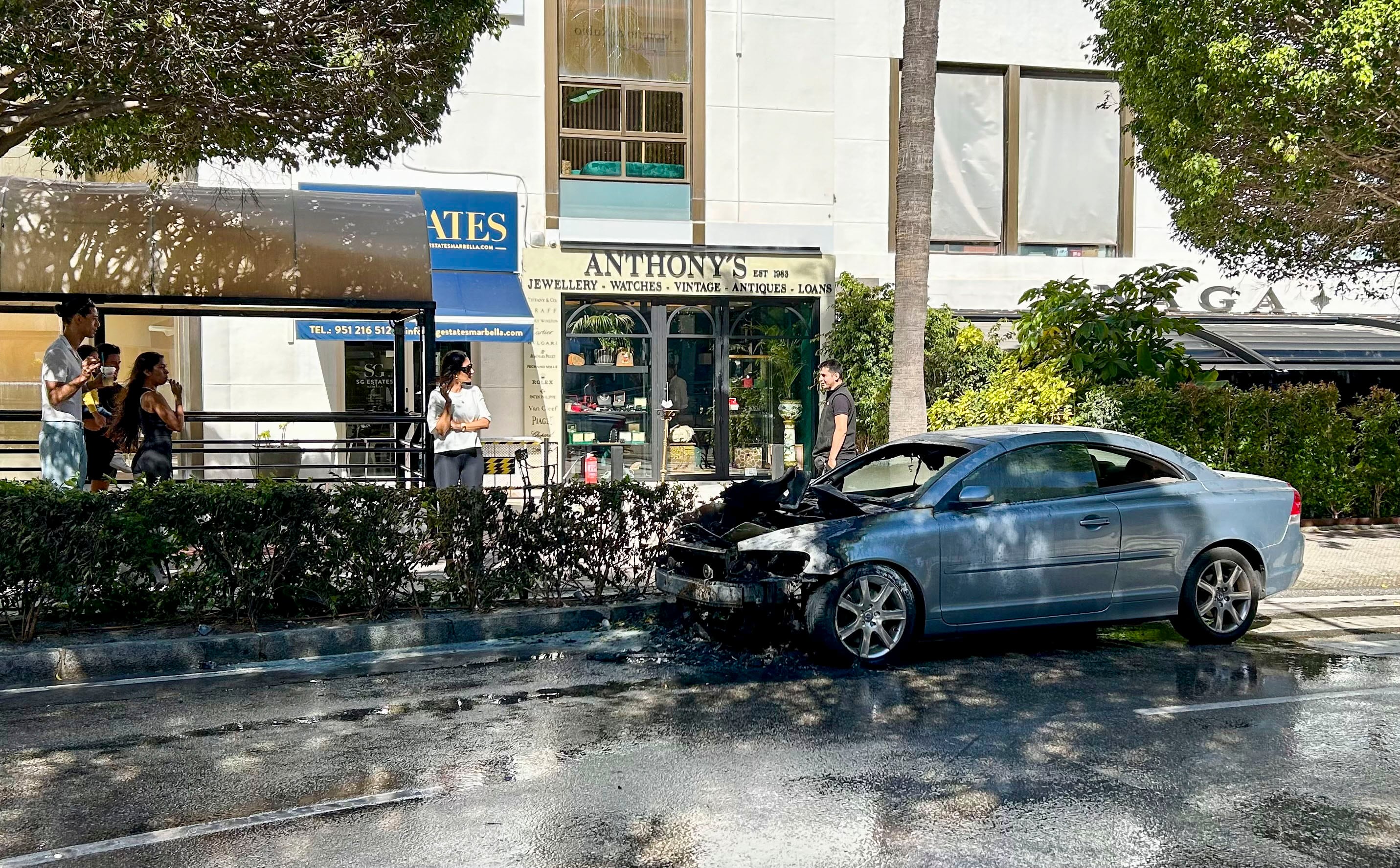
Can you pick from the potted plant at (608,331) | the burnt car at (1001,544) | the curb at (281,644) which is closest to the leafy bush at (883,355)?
the potted plant at (608,331)

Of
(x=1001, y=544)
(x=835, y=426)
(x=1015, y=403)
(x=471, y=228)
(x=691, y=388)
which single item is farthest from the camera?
(x=691, y=388)

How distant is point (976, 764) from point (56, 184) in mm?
9669

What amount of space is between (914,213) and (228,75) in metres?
5.94

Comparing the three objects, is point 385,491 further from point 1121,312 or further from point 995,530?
point 1121,312

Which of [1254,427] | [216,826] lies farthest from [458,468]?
[1254,427]

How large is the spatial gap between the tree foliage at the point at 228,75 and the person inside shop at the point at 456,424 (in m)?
2.15

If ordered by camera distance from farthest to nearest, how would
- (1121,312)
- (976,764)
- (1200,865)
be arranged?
(1121,312), (976,764), (1200,865)

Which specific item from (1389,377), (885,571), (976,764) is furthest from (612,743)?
(1389,377)

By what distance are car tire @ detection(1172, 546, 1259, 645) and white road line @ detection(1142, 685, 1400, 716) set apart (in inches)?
48.3

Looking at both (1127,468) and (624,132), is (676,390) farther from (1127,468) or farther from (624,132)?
(1127,468)

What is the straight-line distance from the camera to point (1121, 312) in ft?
48.8

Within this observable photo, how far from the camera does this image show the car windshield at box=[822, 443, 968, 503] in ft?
26.8

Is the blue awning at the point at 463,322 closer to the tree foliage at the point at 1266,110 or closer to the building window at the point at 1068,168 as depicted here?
the tree foliage at the point at 1266,110

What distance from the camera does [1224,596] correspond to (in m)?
8.16
